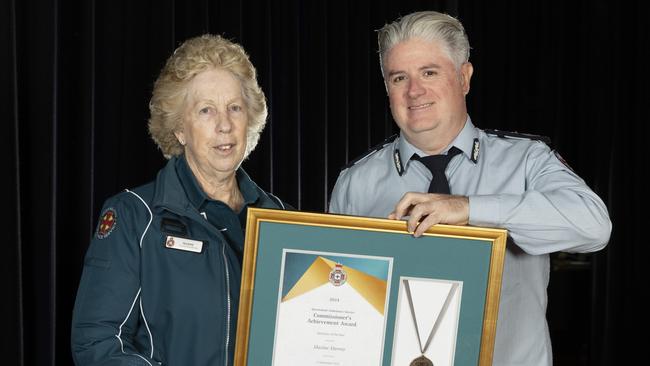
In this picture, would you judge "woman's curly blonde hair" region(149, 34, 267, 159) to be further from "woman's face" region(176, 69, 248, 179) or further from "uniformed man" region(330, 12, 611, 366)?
"uniformed man" region(330, 12, 611, 366)

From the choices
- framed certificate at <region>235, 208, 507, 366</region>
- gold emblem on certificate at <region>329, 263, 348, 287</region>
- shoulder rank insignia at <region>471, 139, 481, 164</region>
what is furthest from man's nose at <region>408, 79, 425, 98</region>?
gold emblem on certificate at <region>329, 263, 348, 287</region>

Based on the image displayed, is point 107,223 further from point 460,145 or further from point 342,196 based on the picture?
point 460,145

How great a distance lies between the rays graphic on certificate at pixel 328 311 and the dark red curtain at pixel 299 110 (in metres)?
1.62

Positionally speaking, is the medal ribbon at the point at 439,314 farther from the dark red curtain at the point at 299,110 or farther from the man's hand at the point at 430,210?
the dark red curtain at the point at 299,110

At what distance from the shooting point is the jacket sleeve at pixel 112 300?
5.87ft

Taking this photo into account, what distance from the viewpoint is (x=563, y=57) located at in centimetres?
505

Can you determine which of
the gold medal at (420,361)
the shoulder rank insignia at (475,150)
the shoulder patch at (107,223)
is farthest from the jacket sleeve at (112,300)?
the shoulder rank insignia at (475,150)

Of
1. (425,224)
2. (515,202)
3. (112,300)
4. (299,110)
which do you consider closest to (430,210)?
(425,224)

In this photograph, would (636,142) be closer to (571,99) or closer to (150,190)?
(571,99)

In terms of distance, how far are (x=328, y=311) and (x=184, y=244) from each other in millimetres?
393

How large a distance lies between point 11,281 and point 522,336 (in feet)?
6.20

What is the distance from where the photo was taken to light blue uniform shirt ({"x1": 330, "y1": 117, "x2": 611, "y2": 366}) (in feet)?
5.98

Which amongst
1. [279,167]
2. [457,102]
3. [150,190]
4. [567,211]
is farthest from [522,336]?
[279,167]

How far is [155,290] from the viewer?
186cm
